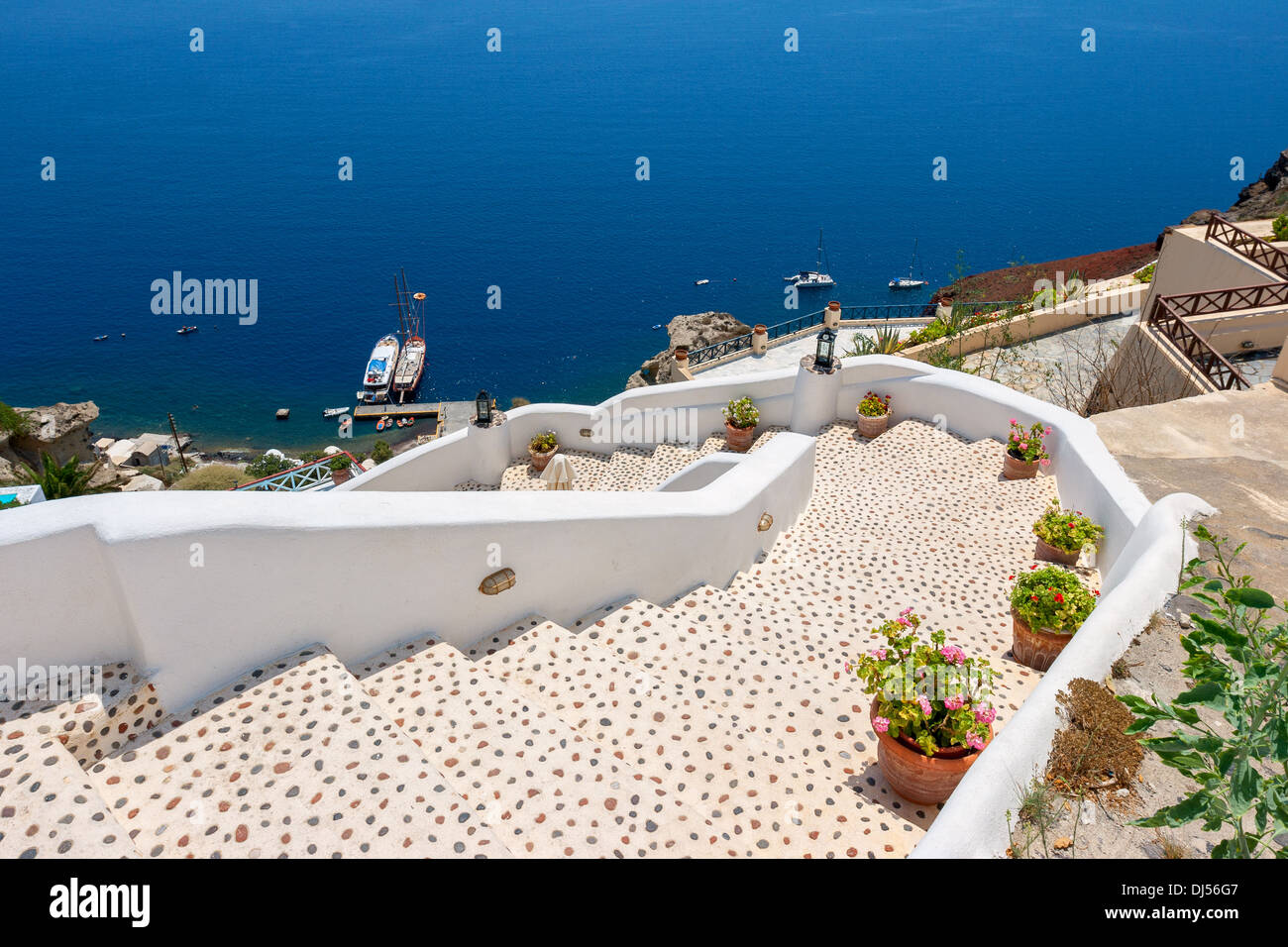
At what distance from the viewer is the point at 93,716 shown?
4.68 m

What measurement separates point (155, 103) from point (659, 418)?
5589 inches

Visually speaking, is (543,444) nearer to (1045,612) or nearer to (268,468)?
(1045,612)

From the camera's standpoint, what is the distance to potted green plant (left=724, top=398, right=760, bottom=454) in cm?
1317

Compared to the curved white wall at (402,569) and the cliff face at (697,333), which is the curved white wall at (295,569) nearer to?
the curved white wall at (402,569)

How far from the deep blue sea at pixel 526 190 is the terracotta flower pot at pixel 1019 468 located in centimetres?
4024

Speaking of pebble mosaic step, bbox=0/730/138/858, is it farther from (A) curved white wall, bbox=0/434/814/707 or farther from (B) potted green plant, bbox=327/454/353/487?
(B) potted green plant, bbox=327/454/353/487

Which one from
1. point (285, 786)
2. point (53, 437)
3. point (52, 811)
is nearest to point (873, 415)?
point (285, 786)

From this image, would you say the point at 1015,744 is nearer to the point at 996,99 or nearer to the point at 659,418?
the point at 659,418

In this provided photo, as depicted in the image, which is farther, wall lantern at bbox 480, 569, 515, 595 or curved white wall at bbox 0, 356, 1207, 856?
wall lantern at bbox 480, 569, 515, 595

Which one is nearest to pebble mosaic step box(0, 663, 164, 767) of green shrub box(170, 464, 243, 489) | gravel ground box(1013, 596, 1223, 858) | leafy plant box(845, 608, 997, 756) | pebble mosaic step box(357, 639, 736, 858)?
pebble mosaic step box(357, 639, 736, 858)

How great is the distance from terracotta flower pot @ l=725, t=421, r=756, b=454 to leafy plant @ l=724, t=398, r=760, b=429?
0.07 m

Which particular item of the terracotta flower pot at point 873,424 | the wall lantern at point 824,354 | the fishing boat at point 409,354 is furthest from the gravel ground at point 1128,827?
the fishing boat at point 409,354

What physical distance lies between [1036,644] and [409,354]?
50426mm

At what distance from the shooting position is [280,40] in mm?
168625
